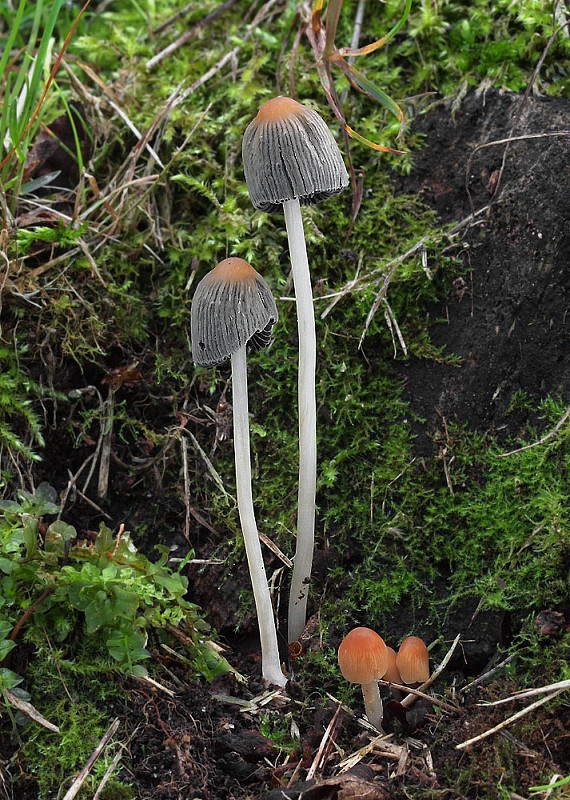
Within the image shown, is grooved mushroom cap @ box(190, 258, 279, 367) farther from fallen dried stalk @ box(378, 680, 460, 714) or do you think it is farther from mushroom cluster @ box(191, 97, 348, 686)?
fallen dried stalk @ box(378, 680, 460, 714)

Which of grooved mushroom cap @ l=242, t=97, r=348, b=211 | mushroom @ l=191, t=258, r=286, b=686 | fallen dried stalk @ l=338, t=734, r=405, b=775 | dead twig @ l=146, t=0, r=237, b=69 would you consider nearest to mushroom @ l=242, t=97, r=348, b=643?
grooved mushroom cap @ l=242, t=97, r=348, b=211

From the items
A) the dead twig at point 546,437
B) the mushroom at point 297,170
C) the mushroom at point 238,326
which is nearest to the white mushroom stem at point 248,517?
the mushroom at point 238,326

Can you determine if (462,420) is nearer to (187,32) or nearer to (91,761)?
(91,761)

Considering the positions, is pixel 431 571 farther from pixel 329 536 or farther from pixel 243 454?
pixel 243 454

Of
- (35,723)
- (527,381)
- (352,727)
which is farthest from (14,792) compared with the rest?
(527,381)

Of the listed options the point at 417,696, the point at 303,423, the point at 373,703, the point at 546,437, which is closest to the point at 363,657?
the point at 373,703
